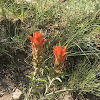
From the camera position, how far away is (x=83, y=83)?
1766 mm

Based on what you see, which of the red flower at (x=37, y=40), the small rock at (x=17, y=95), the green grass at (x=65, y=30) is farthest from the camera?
the green grass at (x=65, y=30)

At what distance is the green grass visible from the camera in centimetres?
196

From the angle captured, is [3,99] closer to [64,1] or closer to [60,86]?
[60,86]

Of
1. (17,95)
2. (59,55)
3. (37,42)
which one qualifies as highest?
(37,42)

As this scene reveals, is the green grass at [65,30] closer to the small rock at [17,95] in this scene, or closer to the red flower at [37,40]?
the small rock at [17,95]

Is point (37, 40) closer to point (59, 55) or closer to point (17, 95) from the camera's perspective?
point (59, 55)

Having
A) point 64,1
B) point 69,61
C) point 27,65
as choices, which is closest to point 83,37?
point 69,61

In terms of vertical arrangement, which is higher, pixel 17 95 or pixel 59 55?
pixel 59 55

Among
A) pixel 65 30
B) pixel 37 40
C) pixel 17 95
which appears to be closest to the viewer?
pixel 37 40

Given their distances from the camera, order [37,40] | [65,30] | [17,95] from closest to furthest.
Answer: [37,40]
[17,95]
[65,30]

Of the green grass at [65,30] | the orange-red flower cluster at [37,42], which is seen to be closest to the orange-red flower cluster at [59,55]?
the orange-red flower cluster at [37,42]

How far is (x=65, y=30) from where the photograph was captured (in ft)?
7.68

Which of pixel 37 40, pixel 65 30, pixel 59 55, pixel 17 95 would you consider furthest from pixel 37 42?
pixel 65 30

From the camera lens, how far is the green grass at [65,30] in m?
1.96
